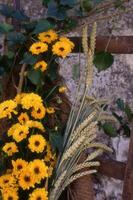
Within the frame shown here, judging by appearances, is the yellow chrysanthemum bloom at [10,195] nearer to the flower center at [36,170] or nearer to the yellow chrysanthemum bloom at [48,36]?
the flower center at [36,170]

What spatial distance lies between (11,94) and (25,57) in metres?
0.18

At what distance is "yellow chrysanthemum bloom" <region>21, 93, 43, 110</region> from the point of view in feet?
4.21

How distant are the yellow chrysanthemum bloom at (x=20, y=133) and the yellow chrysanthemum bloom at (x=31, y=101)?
59mm

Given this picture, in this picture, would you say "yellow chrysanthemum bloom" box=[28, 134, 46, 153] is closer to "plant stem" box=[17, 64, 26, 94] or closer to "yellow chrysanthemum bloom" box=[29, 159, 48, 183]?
"yellow chrysanthemum bloom" box=[29, 159, 48, 183]

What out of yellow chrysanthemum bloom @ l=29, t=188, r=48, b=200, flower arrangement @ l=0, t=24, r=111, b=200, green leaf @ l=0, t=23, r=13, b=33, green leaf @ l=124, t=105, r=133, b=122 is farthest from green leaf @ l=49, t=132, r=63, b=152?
green leaf @ l=0, t=23, r=13, b=33

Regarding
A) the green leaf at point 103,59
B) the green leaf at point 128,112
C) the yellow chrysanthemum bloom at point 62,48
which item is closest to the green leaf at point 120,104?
the green leaf at point 128,112

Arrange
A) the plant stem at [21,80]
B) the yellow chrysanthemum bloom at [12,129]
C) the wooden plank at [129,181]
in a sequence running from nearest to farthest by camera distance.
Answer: the wooden plank at [129,181], the yellow chrysanthemum bloom at [12,129], the plant stem at [21,80]

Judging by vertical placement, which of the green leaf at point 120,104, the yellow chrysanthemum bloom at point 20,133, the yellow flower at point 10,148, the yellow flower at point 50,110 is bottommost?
the yellow flower at point 10,148

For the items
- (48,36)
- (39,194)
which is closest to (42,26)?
(48,36)

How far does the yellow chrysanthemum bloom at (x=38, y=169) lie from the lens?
1.22 m

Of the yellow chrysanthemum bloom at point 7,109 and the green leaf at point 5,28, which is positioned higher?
the green leaf at point 5,28

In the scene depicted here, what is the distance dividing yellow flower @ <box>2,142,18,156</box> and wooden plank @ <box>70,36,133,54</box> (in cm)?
36

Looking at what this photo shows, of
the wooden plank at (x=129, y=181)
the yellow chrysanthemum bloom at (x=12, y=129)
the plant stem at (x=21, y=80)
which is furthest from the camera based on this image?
the plant stem at (x=21, y=80)

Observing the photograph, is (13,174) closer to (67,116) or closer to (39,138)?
(39,138)
